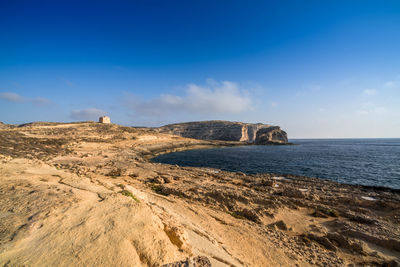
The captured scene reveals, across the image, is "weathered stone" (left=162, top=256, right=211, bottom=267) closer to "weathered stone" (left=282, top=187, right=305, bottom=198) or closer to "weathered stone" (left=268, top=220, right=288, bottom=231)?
"weathered stone" (left=268, top=220, right=288, bottom=231)

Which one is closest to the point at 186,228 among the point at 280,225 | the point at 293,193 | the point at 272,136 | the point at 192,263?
the point at 192,263

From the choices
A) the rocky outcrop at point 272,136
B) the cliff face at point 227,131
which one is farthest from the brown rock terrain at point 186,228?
the cliff face at point 227,131

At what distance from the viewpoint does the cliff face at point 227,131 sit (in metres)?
119

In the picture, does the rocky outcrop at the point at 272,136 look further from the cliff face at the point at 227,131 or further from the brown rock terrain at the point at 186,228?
the brown rock terrain at the point at 186,228

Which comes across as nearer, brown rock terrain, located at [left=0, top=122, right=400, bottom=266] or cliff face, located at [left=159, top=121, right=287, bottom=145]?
brown rock terrain, located at [left=0, top=122, right=400, bottom=266]

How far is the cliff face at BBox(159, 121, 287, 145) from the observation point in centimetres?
11869

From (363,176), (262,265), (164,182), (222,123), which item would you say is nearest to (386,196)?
(363,176)

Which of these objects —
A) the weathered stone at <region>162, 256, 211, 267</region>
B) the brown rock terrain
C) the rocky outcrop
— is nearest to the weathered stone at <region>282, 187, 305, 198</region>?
the brown rock terrain

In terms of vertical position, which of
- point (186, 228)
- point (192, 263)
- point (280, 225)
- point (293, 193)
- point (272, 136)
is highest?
point (272, 136)

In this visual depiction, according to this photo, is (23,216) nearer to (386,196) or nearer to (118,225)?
(118,225)

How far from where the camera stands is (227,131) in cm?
12725

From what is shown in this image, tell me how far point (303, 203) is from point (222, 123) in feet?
400

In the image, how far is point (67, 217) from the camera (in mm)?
4816

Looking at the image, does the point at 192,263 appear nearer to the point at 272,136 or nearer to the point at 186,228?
the point at 186,228
